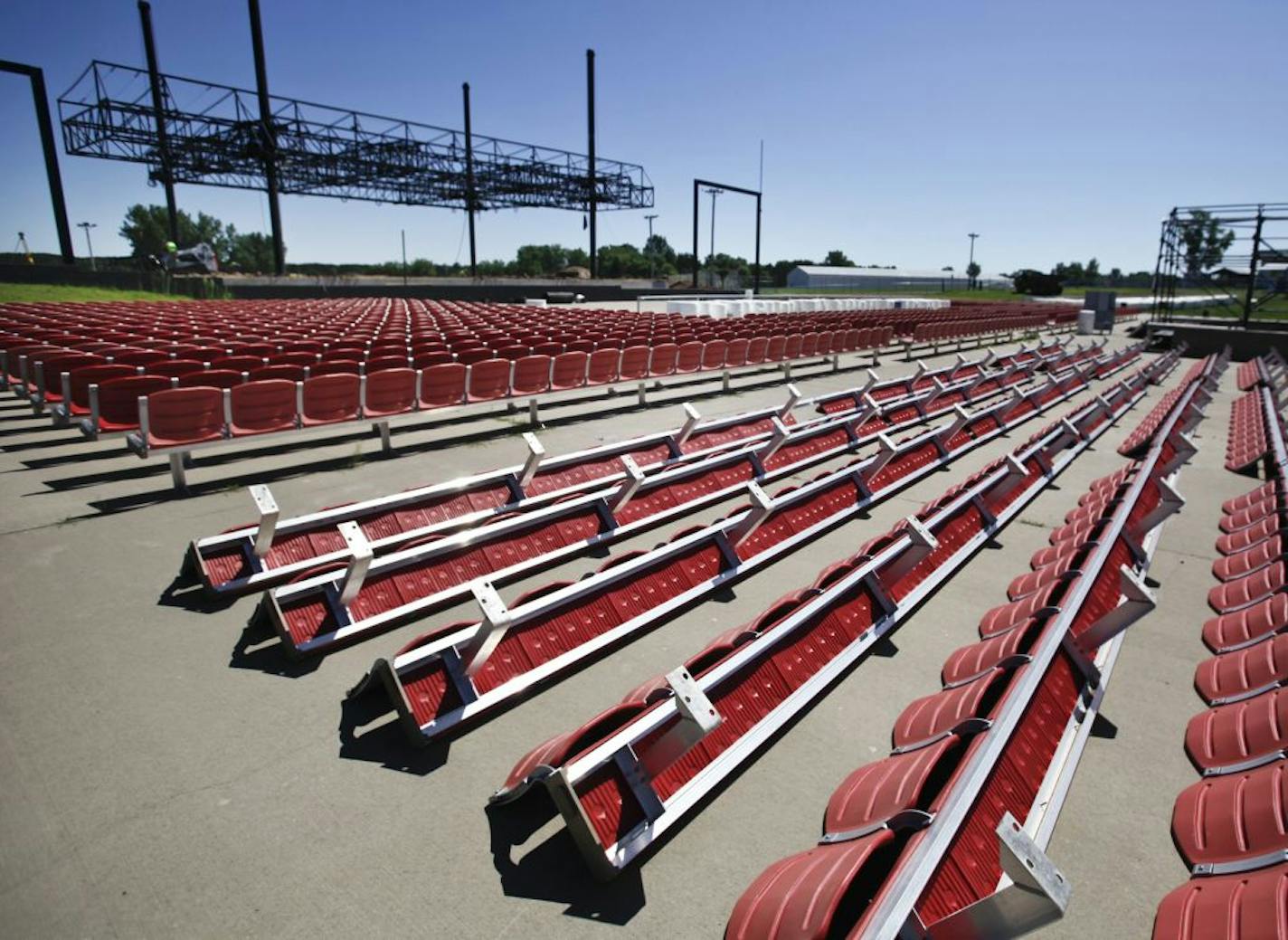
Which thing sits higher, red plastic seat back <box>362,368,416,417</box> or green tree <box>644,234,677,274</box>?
green tree <box>644,234,677,274</box>

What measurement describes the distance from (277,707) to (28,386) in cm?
841

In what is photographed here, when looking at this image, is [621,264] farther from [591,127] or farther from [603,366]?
[603,366]

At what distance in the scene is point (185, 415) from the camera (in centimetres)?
679

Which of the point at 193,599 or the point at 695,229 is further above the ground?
the point at 695,229

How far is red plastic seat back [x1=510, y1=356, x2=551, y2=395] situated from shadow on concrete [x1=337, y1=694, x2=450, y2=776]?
712cm

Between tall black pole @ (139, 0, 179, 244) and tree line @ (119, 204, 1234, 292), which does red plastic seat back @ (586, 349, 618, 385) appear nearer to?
tall black pole @ (139, 0, 179, 244)

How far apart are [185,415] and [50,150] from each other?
3527cm

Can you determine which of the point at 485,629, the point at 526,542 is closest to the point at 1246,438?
the point at 526,542

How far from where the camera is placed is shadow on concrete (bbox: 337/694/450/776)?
297 cm

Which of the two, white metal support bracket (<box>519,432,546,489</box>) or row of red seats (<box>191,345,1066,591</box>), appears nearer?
row of red seats (<box>191,345,1066,591</box>)

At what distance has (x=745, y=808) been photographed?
2.79 meters

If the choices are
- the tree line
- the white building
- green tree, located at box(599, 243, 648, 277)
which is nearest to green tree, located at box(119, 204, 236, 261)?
the tree line

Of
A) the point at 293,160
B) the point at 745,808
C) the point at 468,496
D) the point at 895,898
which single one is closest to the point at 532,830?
the point at 745,808

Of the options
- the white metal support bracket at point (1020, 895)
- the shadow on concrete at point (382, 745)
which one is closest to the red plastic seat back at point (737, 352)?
the shadow on concrete at point (382, 745)
